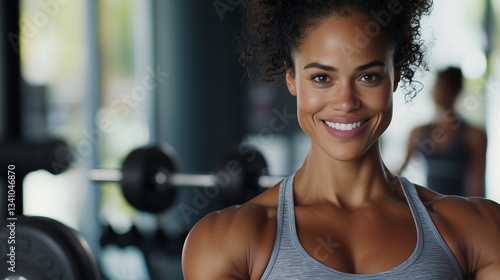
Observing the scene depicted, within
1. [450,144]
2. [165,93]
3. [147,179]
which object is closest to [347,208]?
[147,179]

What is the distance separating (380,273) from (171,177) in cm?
233

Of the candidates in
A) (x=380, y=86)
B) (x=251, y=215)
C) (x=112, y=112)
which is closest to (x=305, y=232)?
(x=251, y=215)

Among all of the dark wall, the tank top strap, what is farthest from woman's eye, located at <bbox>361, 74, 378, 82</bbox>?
the dark wall

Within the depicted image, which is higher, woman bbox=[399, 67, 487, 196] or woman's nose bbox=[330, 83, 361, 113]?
woman's nose bbox=[330, 83, 361, 113]

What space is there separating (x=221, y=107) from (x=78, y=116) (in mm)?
1250

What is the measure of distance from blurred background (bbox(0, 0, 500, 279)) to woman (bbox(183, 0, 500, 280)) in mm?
3502

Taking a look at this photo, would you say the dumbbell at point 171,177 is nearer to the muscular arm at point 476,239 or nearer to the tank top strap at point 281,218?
the tank top strap at point 281,218

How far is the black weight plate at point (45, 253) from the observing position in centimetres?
111

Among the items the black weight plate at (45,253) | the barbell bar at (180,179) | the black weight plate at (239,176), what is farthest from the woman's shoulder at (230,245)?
the barbell bar at (180,179)

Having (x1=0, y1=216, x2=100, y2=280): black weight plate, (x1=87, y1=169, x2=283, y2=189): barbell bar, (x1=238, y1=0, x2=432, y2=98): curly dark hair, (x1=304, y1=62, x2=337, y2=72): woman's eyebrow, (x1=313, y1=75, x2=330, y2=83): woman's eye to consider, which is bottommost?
(x1=87, y1=169, x2=283, y2=189): barbell bar

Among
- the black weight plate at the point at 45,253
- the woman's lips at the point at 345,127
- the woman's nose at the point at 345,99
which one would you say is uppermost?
the woman's nose at the point at 345,99

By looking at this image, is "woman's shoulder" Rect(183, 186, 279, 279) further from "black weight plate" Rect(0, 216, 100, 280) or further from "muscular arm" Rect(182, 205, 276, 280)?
"black weight plate" Rect(0, 216, 100, 280)

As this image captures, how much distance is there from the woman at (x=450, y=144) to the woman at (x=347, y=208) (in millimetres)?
2074

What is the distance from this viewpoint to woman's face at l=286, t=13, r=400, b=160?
0.99 meters
